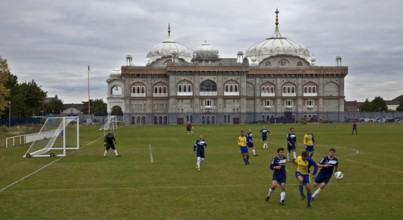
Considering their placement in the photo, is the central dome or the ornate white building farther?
the central dome

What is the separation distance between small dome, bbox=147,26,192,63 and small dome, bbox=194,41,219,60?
8067 mm

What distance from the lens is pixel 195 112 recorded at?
11694 centimetres

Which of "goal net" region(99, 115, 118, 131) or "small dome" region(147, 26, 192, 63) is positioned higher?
"small dome" region(147, 26, 192, 63)

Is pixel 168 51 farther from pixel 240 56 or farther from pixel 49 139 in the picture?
pixel 49 139

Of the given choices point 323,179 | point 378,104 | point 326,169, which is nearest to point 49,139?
point 323,179

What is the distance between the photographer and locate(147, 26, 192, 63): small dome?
131875 mm

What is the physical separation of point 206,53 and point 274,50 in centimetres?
1933

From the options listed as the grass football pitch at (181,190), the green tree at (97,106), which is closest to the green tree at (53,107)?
the green tree at (97,106)

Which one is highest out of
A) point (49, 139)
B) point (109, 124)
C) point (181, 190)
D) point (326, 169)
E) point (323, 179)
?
point (109, 124)

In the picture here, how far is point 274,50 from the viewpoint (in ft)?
426

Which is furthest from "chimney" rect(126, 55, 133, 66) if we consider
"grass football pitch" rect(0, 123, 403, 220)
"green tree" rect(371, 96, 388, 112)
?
"grass football pitch" rect(0, 123, 403, 220)

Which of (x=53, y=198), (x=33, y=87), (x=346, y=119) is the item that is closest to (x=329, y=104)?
(x=346, y=119)

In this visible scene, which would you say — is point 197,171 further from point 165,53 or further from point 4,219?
point 165,53

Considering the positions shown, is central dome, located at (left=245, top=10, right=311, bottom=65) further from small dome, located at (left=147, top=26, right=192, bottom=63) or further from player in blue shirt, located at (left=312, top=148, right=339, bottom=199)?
player in blue shirt, located at (left=312, top=148, right=339, bottom=199)
